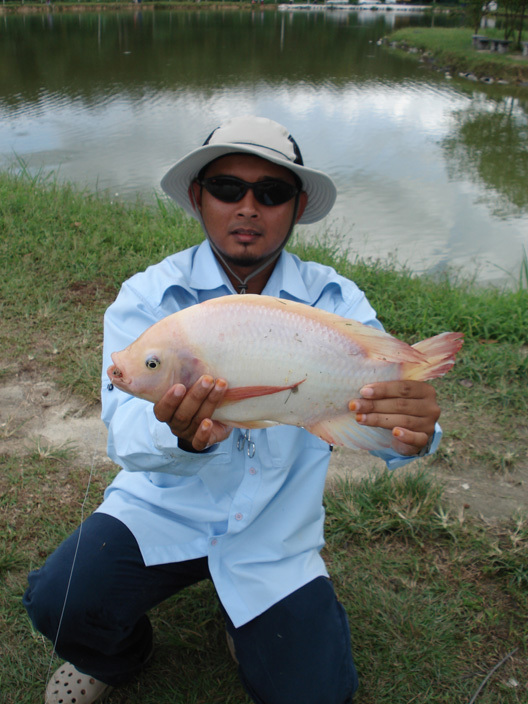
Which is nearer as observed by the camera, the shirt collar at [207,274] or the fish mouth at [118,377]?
the fish mouth at [118,377]

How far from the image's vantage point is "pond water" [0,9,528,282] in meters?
6.85

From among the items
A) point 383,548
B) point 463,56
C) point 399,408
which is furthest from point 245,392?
point 463,56

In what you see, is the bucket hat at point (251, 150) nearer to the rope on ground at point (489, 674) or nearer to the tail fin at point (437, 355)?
the tail fin at point (437, 355)

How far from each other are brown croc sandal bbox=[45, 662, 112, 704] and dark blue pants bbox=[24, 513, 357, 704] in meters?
0.05

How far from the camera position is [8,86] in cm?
1313

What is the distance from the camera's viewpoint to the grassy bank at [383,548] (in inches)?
72.3

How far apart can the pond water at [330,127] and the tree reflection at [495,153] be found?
4 cm

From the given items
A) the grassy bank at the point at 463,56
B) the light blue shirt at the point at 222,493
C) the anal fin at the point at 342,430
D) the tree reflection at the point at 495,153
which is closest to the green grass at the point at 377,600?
the light blue shirt at the point at 222,493

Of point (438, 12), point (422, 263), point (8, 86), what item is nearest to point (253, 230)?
point (422, 263)

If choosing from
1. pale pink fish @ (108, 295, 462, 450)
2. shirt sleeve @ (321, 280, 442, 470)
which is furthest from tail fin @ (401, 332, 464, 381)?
shirt sleeve @ (321, 280, 442, 470)

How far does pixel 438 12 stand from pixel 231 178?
2041 inches

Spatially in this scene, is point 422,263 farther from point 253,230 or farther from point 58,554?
point 58,554

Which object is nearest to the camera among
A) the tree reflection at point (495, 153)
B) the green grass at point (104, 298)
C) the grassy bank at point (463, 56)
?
the green grass at point (104, 298)

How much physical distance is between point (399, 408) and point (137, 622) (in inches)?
41.8
